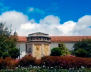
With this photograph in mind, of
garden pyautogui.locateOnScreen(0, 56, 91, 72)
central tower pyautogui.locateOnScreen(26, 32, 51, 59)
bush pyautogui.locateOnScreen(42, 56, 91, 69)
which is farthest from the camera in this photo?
central tower pyautogui.locateOnScreen(26, 32, 51, 59)

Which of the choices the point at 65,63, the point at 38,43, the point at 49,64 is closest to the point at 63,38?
the point at 38,43

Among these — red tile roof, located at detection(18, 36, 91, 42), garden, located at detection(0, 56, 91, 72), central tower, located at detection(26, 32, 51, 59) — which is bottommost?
garden, located at detection(0, 56, 91, 72)

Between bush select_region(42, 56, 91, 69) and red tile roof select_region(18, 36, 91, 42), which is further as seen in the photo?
red tile roof select_region(18, 36, 91, 42)

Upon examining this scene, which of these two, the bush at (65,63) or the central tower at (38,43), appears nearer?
the bush at (65,63)

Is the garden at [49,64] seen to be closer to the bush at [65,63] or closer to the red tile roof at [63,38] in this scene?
the bush at [65,63]

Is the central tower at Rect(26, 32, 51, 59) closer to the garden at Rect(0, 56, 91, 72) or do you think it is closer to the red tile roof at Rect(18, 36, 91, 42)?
the red tile roof at Rect(18, 36, 91, 42)

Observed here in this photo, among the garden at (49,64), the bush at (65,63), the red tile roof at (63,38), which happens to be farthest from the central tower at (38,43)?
the bush at (65,63)

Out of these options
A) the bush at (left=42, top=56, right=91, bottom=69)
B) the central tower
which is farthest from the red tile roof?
the bush at (left=42, top=56, right=91, bottom=69)

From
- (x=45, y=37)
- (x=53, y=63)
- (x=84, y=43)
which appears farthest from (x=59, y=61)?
(x=84, y=43)

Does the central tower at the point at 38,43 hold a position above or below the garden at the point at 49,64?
above

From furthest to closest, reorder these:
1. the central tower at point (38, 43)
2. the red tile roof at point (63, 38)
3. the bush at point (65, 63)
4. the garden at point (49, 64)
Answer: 1. the red tile roof at point (63, 38)
2. the central tower at point (38, 43)
3. the bush at point (65, 63)
4. the garden at point (49, 64)

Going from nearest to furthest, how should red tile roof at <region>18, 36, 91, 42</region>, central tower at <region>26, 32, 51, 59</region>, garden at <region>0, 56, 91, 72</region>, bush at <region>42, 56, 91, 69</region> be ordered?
garden at <region>0, 56, 91, 72</region> → bush at <region>42, 56, 91, 69</region> → central tower at <region>26, 32, 51, 59</region> → red tile roof at <region>18, 36, 91, 42</region>

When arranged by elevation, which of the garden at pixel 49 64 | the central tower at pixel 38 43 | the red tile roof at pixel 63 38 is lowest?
the garden at pixel 49 64

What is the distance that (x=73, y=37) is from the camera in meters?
46.8
